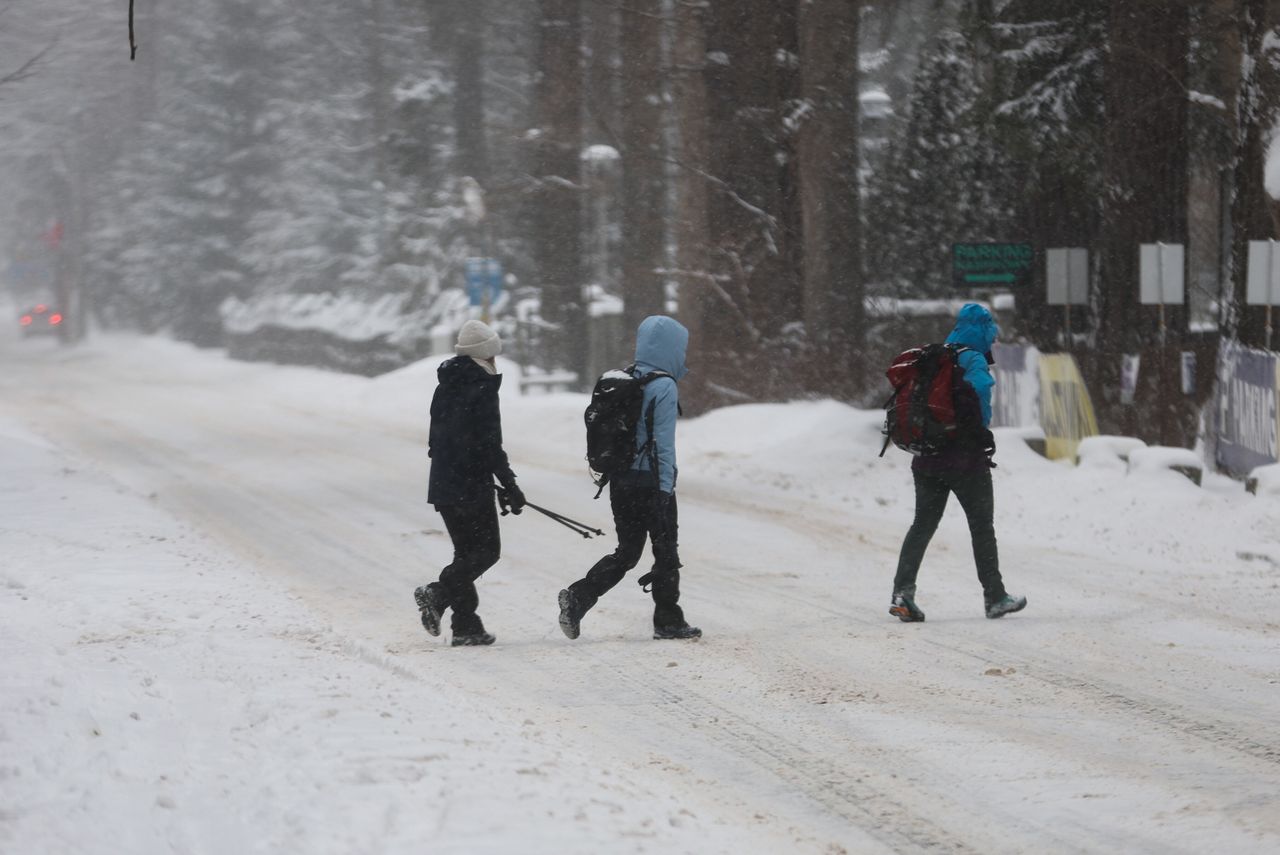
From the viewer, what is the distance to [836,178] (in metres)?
20.7

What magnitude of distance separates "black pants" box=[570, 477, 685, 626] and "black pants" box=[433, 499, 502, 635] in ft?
1.72

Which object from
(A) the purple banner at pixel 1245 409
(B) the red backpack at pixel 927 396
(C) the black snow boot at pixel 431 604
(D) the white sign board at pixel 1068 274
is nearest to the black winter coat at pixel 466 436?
(C) the black snow boot at pixel 431 604

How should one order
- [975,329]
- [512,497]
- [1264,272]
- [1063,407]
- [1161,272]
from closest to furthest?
[512,497] → [975,329] → [1264,272] → [1161,272] → [1063,407]

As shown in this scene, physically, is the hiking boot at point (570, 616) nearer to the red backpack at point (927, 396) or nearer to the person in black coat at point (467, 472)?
the person in black coat at point (467, 472)

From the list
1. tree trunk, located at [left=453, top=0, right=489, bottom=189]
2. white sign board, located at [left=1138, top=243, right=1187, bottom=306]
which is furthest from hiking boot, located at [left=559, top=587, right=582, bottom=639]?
tree trunk, located at [left=453, top=0, right=489, bottom=189]

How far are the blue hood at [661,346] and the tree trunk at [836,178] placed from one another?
12595mm

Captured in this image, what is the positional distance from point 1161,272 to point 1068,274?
6.88 feet

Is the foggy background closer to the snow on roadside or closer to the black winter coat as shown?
the black winter coat

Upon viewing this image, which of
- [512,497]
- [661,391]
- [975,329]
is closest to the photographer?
[661,391]

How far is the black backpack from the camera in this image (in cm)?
807

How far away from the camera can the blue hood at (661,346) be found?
8109 millimetres

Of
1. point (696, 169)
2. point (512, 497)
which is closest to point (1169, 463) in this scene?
point (512, 497)

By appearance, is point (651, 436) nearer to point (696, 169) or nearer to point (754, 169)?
point (696, 169)

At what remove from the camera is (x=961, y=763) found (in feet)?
19.7
